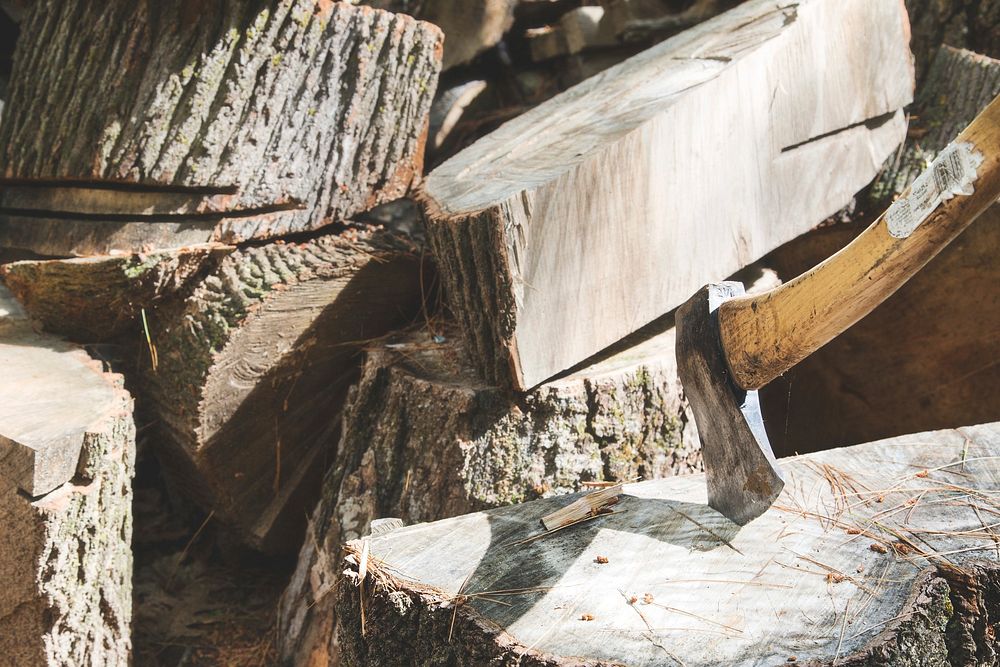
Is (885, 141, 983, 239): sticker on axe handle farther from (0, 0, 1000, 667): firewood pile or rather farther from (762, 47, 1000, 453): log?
(762, 47, 1000, 453): log

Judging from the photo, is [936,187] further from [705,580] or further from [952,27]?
[952,27]

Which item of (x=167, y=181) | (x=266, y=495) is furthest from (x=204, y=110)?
(x=266, y=495)

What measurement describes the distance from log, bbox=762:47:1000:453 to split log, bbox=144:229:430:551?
126 centimetres

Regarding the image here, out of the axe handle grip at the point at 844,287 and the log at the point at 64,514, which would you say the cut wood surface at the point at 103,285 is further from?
the axe handle grip at the point at 844,287

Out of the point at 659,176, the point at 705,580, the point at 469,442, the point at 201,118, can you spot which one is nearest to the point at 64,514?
the point at 469,442

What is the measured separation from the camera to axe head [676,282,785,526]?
5.21ft

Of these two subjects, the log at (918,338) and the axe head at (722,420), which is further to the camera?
the log at (918,338)

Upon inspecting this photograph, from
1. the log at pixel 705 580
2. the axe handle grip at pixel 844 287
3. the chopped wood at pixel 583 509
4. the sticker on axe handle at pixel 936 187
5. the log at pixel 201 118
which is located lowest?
the log at pixel 705 580

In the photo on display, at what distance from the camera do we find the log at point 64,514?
6.21 feet

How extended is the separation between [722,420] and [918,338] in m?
1.41

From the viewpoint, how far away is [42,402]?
2037 millimetres

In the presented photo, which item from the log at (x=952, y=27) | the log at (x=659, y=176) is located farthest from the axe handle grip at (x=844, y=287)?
the log at (x=952, y=27)

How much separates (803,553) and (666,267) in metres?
0.88

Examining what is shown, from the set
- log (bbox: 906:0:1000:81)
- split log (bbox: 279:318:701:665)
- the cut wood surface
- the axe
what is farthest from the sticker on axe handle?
log (bbox: 906:0:1000:81)
